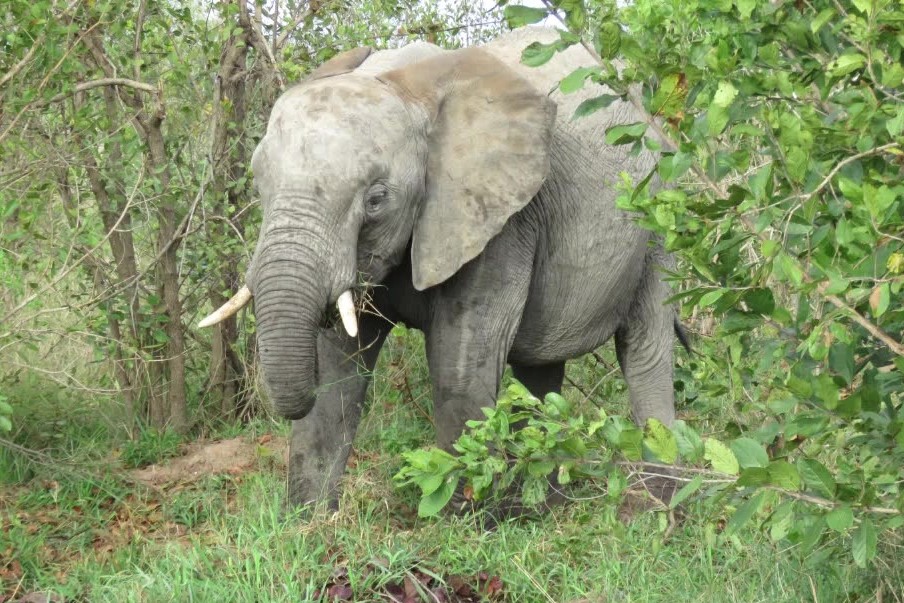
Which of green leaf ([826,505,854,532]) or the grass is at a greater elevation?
green leaf ([826,505,854,532])

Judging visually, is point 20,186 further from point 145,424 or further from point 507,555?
point 507,555

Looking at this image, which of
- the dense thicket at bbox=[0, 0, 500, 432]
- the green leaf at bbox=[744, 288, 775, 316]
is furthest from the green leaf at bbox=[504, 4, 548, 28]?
the dense thicket at bbox=[0, 0, 500, 432]

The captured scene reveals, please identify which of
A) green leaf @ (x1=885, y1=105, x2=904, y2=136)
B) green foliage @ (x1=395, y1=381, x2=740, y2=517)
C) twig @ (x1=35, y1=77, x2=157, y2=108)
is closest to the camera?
green leaf @ (x1=885, y1=105, x2=904, y2=136)

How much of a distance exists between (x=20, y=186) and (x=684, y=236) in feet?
11.9

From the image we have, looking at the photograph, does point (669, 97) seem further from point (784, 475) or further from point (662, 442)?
point (784, 475)

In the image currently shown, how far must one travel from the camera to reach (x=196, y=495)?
5602 millimetres

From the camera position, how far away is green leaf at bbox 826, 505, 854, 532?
289cm

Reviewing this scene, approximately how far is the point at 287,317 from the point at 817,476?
6.25ft

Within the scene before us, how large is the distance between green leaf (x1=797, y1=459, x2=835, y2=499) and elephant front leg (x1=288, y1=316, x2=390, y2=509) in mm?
2402

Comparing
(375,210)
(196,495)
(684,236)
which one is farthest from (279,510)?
(684,236)

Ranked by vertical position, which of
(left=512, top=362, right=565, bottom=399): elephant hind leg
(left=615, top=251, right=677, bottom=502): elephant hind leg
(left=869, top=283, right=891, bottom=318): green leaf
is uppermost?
(left=869, top=283, right=891, bottom=318): green leaf

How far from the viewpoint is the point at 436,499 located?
10.8 ft

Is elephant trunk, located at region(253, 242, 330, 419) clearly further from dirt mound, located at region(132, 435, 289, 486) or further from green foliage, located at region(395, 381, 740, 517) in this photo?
dirt mound, located at region(132, 435, 289, 486)

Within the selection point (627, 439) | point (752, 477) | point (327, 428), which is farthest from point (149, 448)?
point (752, 477)
